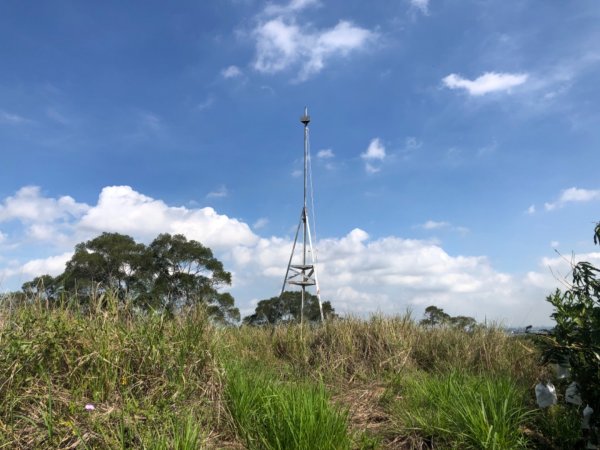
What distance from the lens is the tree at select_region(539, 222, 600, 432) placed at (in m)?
3.74

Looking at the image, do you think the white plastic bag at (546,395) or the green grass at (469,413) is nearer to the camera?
the green grass at (469,413)

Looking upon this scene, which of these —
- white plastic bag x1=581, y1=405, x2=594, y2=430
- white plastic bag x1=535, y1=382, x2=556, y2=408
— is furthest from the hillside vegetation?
white plastic bag x1=581, y1=405, x2=594, y2=430

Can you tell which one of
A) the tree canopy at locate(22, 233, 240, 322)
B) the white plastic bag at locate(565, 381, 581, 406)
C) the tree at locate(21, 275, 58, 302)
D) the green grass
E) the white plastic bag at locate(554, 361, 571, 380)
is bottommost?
the green grass

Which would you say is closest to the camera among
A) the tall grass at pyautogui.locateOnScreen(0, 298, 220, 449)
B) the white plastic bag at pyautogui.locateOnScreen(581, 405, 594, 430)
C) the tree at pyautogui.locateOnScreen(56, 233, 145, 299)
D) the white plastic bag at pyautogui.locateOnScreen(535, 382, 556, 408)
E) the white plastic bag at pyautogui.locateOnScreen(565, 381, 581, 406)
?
the tall grass at pyautogui.locateOnScreen(0, 298, 220, 449)

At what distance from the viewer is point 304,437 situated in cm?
340

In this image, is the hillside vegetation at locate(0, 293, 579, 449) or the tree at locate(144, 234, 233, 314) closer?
the hillside vegetation at locate(0, 293, 579, 449)

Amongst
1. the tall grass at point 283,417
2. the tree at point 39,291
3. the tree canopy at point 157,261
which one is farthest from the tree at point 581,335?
the tree canopy at point 157,261

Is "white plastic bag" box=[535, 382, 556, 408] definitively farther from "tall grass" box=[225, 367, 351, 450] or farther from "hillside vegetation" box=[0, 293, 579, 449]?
"tall grass" box=[225, 367, 351, 450]

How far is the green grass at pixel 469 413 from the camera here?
3672 millimetres

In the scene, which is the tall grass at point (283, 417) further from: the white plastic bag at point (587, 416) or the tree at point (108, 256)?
the tree at point (108, 256)

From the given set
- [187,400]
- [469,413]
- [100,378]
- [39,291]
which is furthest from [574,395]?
[39,291]

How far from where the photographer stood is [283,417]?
3.62 metres

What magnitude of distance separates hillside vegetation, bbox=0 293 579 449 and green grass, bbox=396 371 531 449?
1 cm

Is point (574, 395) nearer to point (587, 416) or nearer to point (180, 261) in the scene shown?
point (587, 416)
